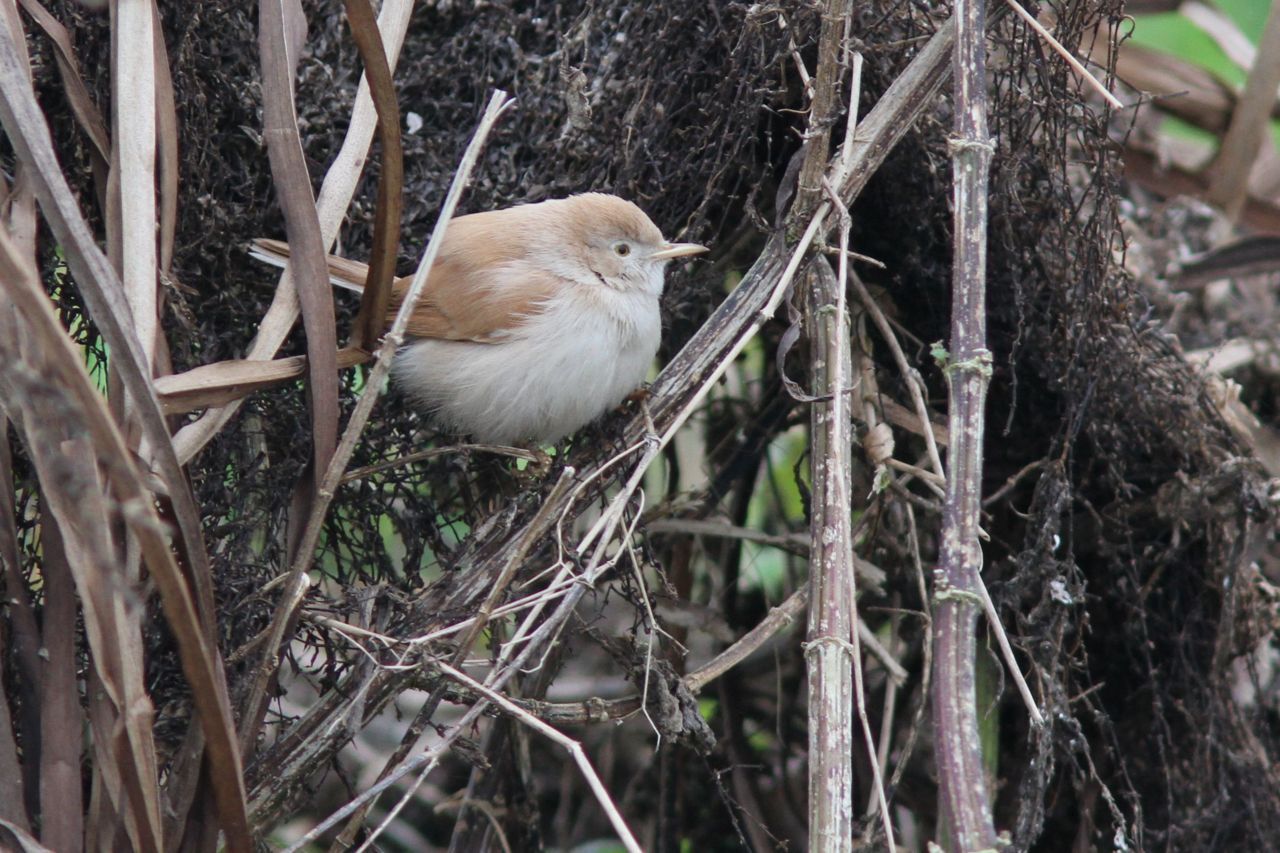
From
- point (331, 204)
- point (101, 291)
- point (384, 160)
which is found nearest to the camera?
point (101, 291)

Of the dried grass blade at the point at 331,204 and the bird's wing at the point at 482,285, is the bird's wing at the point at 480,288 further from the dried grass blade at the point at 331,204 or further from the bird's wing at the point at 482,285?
the dried grass blade at the point at 331,204

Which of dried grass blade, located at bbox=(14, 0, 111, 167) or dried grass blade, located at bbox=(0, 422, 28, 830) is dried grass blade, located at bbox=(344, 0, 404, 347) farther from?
dried grass blade, located at bbox=(0, 422, 28, 830)

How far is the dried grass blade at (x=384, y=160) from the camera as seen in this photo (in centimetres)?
216

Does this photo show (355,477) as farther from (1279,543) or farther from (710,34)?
(1279,543)

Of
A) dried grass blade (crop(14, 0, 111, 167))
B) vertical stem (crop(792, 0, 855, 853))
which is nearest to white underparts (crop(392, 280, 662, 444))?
vertical stem (crop(792, 0, 855, 853))

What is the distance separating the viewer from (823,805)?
1905 millimetres

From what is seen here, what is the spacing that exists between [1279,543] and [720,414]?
1.65m

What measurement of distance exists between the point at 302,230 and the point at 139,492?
874 millimetres

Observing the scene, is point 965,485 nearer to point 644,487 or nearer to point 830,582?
point 830,582

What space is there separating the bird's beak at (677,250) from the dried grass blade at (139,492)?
137 cm

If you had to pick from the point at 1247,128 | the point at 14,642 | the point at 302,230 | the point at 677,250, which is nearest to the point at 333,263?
the point at 302,230

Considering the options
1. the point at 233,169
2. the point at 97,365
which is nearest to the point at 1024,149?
the point at 233,169

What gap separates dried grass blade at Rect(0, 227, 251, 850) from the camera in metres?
1.47

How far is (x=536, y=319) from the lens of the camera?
304 cm
